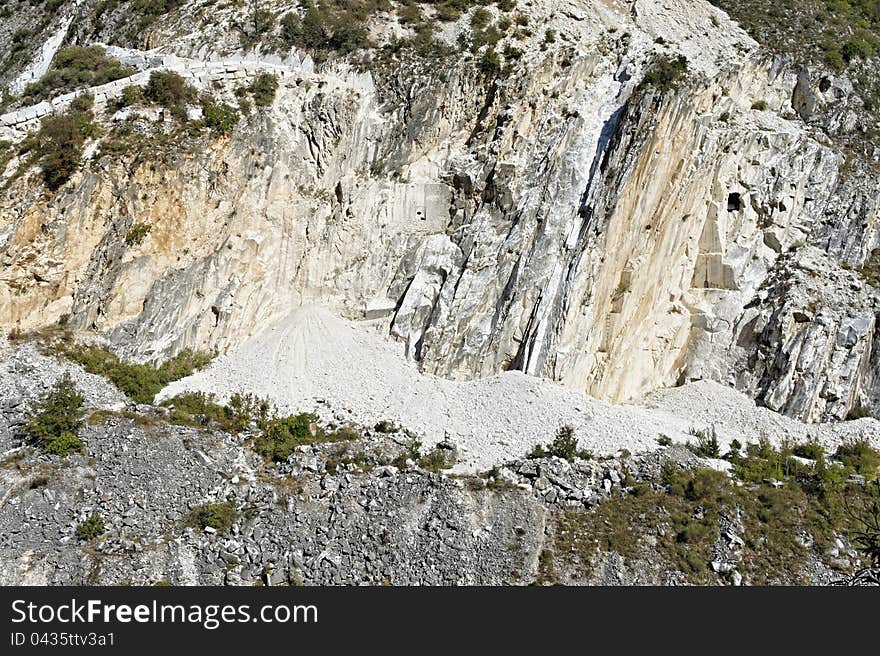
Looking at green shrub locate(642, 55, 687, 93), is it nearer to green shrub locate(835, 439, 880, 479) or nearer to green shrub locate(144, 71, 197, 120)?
green shrub locate(835, 439, 880, 479)

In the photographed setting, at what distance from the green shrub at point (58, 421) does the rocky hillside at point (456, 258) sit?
0.22 m

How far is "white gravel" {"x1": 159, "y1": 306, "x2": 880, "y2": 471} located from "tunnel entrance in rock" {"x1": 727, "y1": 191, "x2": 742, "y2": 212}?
22.2 feet

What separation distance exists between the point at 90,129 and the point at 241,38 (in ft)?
29.4

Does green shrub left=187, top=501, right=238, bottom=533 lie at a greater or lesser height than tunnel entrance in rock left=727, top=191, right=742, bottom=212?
lesser

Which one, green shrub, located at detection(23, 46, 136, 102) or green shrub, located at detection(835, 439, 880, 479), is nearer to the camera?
green shrub, located at detection(835, 439, 880, 479)

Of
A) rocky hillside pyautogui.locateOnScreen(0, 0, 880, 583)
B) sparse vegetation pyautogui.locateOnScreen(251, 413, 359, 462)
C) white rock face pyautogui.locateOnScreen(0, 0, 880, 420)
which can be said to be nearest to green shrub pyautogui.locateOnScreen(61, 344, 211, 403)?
rocky hillside pyautogui.locateOnScreen(0, 0, 880, 583)

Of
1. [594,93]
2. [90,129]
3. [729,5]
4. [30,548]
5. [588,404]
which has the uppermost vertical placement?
[729,5]

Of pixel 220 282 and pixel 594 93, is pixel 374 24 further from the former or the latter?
pixel 220 282

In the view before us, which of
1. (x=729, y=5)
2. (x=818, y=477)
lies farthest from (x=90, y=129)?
(x=729, y=5)

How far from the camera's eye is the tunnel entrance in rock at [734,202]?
31.0 m

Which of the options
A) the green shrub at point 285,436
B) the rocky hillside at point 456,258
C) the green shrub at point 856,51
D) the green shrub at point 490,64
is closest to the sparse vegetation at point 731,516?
the rocky hillside at point 456,258

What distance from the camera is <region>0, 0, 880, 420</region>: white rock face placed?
2845 centimetres

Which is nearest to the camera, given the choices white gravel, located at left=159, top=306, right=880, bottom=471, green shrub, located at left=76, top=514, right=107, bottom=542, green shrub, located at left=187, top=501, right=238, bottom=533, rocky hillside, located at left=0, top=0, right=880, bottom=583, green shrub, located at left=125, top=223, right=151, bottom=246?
green shrub, located at left=76, top=514, right=107, bottom=542

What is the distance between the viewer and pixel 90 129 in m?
29.4
